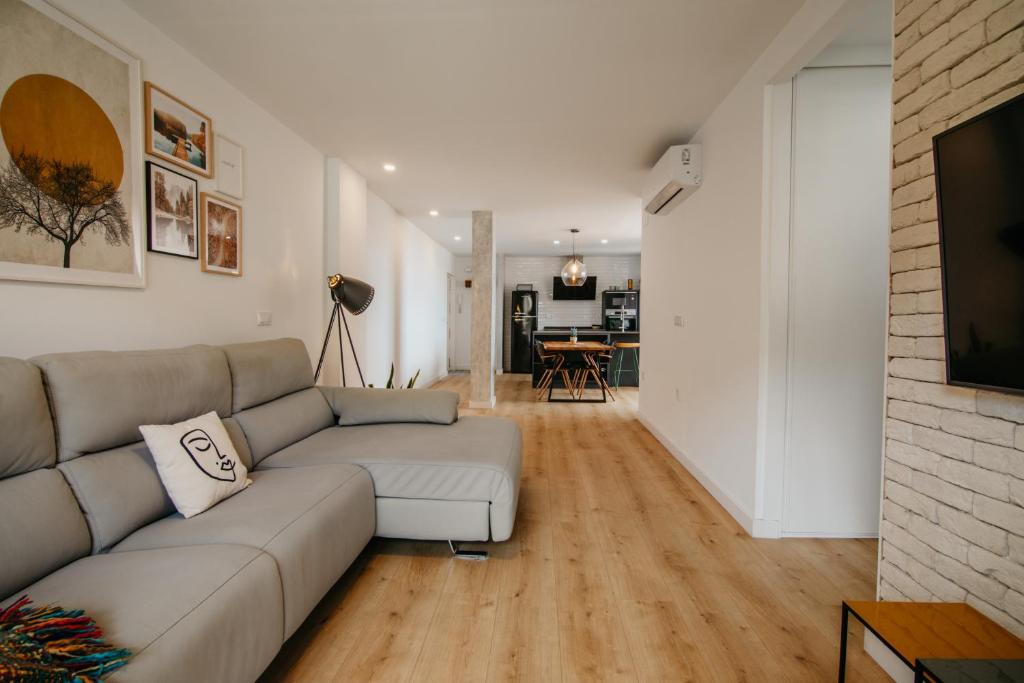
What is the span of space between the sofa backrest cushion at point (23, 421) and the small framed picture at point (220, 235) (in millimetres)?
1287

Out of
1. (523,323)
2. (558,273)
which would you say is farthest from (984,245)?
(558,273)

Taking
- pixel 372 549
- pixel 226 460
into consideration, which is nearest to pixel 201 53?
pixel 226 460

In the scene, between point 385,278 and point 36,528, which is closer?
point 36,528

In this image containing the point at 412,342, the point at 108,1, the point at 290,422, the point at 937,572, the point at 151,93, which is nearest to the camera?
the point at 937,572

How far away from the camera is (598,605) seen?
174 centimetres

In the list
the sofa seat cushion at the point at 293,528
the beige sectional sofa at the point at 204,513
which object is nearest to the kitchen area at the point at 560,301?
the beige sectional sofa at the point at 204,513

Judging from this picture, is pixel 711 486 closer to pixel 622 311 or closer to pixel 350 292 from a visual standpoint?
pixel 350 292

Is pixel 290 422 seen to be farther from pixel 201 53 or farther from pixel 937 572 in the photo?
pixel 937 572

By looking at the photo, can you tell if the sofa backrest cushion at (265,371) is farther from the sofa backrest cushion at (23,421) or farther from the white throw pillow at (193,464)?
the sofa backrest cushion at (23,421)

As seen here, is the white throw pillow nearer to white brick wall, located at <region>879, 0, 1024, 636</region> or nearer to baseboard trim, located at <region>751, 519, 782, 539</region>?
white brick wall, located at <region>879, 0, 1024, 636</region>

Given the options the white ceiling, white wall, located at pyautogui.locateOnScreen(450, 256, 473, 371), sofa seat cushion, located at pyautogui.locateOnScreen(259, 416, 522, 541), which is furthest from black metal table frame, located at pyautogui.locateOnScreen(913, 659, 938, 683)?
white wall, located at pyautogui.locateOnScreen(450, 256, 473, 371)

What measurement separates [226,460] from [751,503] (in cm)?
256

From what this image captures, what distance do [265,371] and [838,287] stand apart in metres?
3.04

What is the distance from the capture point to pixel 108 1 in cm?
186
